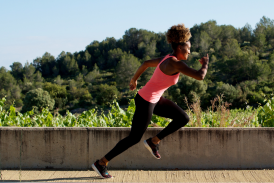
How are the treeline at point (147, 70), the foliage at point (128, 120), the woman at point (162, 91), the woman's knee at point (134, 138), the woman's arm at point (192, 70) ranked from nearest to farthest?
the woman's arm at point (192, 70)
the woman at point (162, 91)
the woman's knee at point (134, 138)
the foliage at point (128, 120)
the treeline at point (147, 70)

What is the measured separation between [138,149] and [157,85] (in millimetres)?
1359

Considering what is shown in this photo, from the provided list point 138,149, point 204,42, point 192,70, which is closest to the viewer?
point 192,70

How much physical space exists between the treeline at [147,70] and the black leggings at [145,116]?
59529 millimetres

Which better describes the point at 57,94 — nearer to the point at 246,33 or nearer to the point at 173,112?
the point at 246,33

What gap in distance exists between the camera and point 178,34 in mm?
3191

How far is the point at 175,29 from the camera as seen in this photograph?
3225 millimetres

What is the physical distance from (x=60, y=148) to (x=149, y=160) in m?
1.37

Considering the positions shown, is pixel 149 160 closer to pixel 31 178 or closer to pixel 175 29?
pixel 31 178

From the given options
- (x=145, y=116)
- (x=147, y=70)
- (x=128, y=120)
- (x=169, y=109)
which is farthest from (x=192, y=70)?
(x=147, y=70)

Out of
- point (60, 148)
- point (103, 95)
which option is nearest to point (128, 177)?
point (60, 148)

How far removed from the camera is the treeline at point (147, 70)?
72625mm

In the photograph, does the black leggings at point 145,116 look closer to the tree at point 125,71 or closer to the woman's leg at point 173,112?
the woman's leg at point 173,112

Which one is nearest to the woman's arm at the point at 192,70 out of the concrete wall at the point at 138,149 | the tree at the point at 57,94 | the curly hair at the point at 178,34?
the curly hair at the point at 178,34

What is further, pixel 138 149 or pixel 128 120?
pixel 128 120
